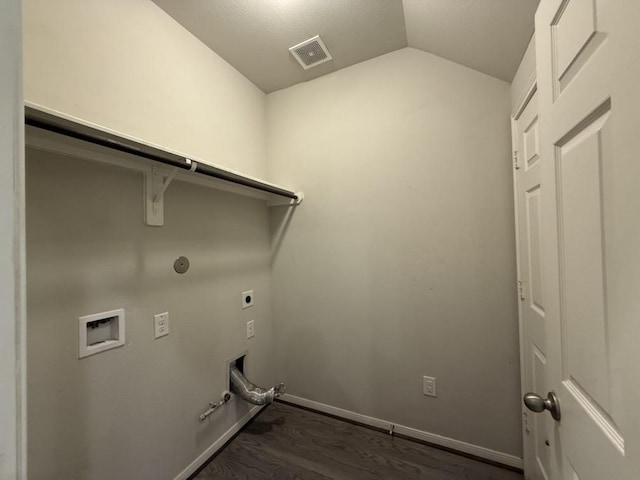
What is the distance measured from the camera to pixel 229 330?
1.71 m

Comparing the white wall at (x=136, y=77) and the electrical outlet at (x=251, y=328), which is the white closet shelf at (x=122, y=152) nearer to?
the white wall at (x=136, y=77)

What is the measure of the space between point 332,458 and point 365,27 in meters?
2.62

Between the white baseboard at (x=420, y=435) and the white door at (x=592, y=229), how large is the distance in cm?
99

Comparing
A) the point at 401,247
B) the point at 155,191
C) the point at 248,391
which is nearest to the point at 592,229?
the point at 401,247

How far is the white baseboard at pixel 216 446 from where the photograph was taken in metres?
1.38

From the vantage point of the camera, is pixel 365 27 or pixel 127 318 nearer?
pixel 127 318

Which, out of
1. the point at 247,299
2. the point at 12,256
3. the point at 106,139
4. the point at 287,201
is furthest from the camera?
the point at 287,201

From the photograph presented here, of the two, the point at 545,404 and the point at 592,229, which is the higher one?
the point at 592,229

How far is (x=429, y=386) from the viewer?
162 cm

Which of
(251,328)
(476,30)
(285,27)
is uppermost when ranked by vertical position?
(285,27)

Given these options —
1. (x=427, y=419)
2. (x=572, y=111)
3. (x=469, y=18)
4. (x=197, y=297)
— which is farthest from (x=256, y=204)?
(x=427, y=419)

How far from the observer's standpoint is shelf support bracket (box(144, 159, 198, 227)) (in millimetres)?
1229

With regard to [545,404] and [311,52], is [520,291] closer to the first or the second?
[545,404]

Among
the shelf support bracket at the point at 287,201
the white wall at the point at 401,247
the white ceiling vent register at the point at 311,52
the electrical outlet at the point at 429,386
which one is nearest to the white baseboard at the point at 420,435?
the white wall at the point at 401,247
